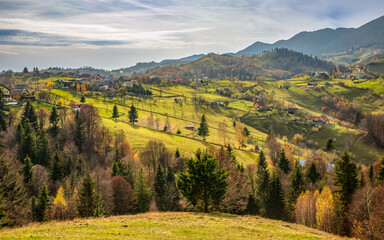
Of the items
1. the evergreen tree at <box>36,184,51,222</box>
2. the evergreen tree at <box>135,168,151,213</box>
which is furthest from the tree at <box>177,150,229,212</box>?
the evergreen tree at <box>36,184,51,222</box>

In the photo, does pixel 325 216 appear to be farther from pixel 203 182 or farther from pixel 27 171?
pixel 27 171

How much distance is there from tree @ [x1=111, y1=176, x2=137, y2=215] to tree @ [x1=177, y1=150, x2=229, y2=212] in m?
19.3

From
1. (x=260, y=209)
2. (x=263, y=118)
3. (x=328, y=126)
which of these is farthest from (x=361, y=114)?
(x=260, y=209)

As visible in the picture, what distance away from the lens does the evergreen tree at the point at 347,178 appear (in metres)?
38.8

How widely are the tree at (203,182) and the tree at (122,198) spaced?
758 inches

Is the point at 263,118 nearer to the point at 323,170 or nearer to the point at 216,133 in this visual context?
the point at 216,133

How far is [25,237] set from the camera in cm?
1673

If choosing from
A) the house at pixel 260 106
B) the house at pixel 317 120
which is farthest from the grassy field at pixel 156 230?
the house at pixel 260 106

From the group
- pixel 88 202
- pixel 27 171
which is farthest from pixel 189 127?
pixel 88 202

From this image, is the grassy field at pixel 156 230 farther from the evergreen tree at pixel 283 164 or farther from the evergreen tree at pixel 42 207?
the evergreen tree at pixel 283 164

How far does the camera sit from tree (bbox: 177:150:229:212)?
32.3m

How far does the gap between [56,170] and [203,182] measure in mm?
41033

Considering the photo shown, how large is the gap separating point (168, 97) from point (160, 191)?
13107 cm

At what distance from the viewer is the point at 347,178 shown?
39.2 m
